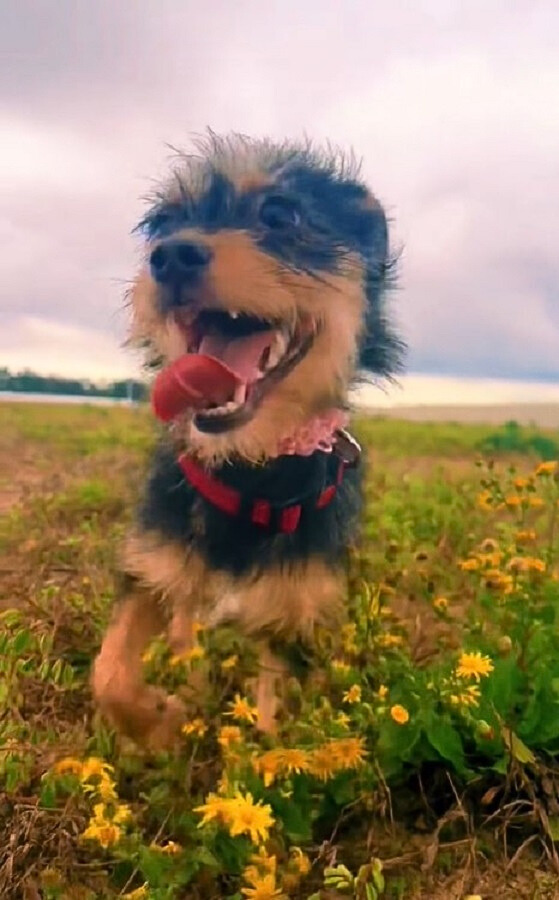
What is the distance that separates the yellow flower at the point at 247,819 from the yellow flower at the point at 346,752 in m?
0.20

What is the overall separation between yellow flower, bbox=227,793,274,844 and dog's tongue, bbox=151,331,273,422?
26.0 inches

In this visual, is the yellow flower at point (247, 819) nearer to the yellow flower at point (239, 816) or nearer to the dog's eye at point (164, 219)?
the yellow flower at point (239, 816)

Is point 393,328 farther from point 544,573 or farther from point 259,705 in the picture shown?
point 259,705

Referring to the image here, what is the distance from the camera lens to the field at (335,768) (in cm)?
125

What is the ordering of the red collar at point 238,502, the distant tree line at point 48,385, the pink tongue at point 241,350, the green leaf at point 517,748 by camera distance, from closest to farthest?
the green leaf at point 517,748 → the pink tongue at point 241,350 → the red collar at point 238,502 → the distant tree line at point 48,385

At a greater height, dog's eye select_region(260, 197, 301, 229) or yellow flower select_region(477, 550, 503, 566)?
dog's eye select_region(260, 197, 301, 229)

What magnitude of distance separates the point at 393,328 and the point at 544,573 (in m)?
0.57

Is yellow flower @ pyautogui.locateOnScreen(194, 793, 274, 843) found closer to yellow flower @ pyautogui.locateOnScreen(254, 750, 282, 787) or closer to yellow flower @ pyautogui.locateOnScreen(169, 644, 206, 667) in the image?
yellow flower @ pyautogui.locateOnScreen(254, 750, 282, 787)

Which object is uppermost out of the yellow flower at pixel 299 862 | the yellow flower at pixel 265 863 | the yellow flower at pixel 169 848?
the yellow flower at pixel 265 863

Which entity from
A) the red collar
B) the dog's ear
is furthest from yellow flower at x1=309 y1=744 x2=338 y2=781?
the dog's ear

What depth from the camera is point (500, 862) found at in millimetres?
1463

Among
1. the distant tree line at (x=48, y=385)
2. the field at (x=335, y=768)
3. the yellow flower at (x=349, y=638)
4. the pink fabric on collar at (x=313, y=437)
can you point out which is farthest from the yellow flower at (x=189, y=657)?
the distant tree line at (x=48, y=385)

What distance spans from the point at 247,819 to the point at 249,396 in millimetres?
714

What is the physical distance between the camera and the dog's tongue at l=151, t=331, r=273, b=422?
1618mm
